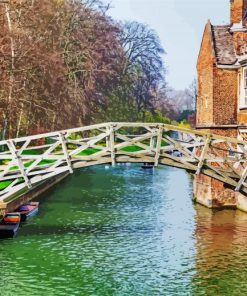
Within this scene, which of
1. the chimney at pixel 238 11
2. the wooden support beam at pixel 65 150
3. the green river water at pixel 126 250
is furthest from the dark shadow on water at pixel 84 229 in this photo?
the chimney at pixel 238 11

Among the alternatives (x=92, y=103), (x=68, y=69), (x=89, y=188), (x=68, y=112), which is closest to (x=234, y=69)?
(x=89, y=188)

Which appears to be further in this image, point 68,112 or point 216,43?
point 68,112

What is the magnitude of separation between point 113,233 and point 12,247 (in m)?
3.69

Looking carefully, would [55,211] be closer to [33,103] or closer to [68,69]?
[33,103]

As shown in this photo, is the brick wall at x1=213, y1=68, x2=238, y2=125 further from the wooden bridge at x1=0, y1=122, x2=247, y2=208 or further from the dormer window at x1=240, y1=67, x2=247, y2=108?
the wooden bridge at x1=0, y1=122, x2=247, y2=208

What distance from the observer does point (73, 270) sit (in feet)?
51.7

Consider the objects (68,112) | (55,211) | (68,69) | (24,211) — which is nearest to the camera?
(24,211)

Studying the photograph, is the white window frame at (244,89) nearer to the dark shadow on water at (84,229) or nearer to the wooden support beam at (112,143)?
the dark shadow on water at (84,229)

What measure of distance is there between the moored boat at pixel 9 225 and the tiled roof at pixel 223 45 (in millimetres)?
10903

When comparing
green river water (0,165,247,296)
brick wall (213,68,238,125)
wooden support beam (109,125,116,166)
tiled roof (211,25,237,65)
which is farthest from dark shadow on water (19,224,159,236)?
tiled roof (211,25,237,65)

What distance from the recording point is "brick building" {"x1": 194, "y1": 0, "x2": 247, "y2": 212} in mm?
25219

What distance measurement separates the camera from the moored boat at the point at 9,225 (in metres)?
19.2

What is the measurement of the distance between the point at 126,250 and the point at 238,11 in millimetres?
13180

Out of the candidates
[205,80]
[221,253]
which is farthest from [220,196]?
[221,253]
